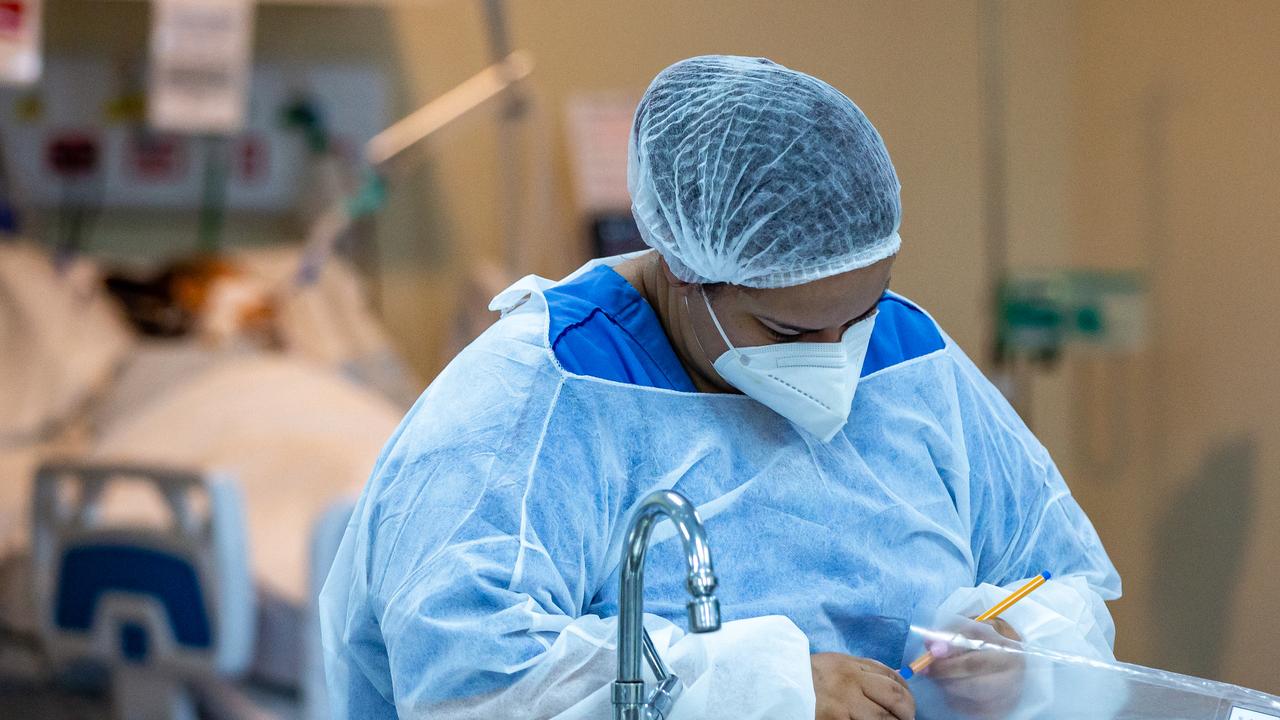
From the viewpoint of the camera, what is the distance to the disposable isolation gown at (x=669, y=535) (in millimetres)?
893

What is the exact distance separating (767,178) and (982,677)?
43cm

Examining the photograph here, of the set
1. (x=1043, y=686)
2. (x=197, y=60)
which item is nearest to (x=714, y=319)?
(x=1043, y=686)

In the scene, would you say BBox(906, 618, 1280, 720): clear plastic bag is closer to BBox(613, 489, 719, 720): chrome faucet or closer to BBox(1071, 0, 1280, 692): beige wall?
BBox(613, 489, 719, 720): chrome faucet

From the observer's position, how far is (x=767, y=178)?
95 centimetres

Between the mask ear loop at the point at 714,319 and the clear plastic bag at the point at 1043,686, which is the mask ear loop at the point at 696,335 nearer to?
the mask ear loop at the point at 714,319

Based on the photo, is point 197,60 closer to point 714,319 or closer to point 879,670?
point 714,319

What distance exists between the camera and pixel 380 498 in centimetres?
99

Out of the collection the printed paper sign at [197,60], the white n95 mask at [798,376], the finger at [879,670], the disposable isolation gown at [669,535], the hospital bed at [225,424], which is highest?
the printed paper sign at [197,60]

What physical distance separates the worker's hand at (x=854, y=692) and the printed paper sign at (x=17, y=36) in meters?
1.88

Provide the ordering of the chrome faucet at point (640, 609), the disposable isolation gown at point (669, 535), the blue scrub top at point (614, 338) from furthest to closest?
the blue scrub top at point (614, 338) < the disposable isolation gown at point (669, 535) < the chrome faucet at point (640, 609)

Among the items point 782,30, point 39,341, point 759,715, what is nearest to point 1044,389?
point 782,30

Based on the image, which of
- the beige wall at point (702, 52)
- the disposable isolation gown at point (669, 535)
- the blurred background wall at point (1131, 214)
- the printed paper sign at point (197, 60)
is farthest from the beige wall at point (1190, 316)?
the printed paper sign at point (197, 60)

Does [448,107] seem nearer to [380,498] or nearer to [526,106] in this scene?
[526,106]

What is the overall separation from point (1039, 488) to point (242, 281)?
6.94 ft
